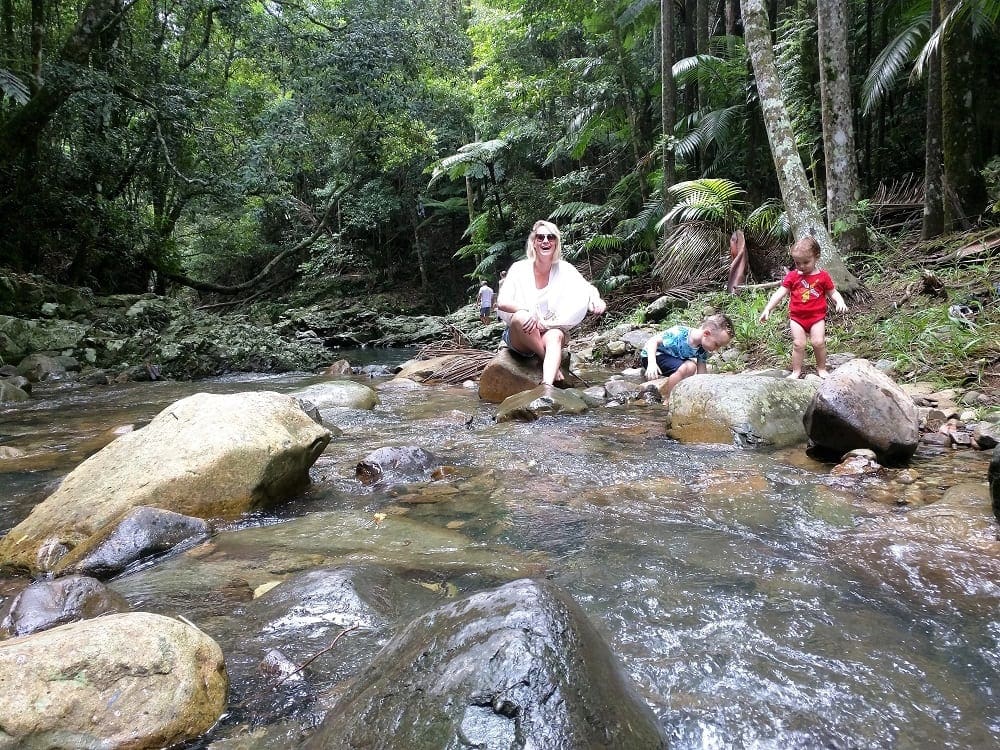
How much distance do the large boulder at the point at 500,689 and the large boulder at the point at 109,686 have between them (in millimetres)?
341

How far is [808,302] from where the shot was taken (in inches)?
207

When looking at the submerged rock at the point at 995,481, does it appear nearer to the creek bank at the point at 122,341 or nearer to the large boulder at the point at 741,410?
the large boulder at the point at 741,410

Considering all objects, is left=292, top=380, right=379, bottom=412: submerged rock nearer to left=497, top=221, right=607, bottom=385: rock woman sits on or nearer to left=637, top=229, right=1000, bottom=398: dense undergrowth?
left=497, top=221, right=607, bottom=385: rock woman sits on

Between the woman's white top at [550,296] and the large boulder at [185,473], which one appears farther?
the woman's white top at [550,296]

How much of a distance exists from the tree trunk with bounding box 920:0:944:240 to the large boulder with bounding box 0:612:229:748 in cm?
879

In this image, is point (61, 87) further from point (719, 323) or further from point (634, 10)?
point (719, 323)

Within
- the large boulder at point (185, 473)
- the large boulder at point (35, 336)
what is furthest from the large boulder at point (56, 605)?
the large boulder at point (35, 336)

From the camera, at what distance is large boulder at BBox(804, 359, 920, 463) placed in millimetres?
3303

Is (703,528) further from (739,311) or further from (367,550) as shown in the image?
(739,311)

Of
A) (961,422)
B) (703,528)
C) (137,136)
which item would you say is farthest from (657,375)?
(137,136)

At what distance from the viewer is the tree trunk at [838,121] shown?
24.2ft

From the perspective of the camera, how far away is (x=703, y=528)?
247 cm

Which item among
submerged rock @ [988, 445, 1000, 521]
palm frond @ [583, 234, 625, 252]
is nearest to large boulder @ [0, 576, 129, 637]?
submerged rock @ [988, 445, 1000, 521]

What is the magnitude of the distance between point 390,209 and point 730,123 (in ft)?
41.1
